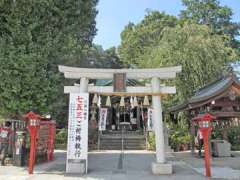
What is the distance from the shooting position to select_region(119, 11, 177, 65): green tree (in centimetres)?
4134

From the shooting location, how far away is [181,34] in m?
26.4

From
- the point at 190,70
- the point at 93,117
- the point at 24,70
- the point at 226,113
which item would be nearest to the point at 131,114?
the point at 93,117

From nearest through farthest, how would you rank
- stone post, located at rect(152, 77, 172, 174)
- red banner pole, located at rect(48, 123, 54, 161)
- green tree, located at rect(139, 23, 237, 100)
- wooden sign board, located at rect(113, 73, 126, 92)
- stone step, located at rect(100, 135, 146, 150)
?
stone post, located at rect(152, 77, 172, 174) → wooden sign board, located at rect(113, 73, 126, 92) → red banner pole, located at rect(48, 123, 54, 161) → stone step, located at rect(100, 135, 146, 150) → green tree, located at rect(139, 23, 237, 100)

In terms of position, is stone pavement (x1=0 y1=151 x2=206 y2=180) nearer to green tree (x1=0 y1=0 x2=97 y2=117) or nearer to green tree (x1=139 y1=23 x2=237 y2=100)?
green tree (x1=0 y1=0 x2=97 y2=117)

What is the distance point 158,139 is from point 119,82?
8.26ft

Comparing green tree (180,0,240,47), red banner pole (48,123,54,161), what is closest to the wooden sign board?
red banner pole (48,123,54,161)

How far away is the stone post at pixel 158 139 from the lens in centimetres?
1176

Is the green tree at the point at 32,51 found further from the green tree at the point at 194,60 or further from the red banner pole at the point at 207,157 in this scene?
the green tree at the point at 194,60

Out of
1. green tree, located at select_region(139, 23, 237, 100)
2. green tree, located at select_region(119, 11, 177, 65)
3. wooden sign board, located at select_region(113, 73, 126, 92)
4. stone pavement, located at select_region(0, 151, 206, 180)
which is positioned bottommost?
stone pavement, located at select_region(0, 151, 206, 180)

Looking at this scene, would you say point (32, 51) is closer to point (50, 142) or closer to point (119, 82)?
point (119, 82)

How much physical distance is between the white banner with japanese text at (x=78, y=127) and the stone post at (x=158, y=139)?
8.23 feet

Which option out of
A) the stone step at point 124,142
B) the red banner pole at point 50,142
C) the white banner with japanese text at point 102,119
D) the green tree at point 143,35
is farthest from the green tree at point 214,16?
the red banner pole at point 50,142

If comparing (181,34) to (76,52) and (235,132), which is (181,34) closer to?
(235,132)

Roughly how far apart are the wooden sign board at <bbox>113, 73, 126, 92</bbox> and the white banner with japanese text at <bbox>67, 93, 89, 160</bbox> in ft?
3.78
